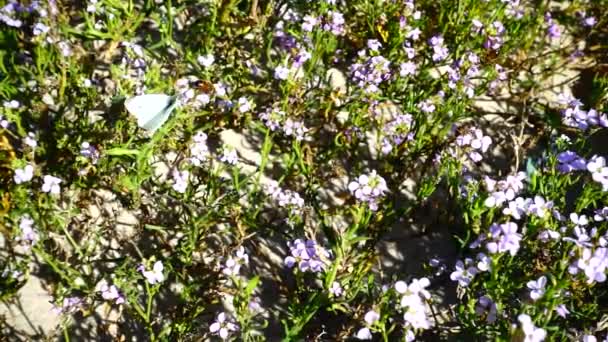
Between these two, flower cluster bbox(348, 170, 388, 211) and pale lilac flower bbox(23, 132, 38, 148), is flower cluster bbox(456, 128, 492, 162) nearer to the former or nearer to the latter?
flower cluster bbox(348, 170, 388, 211)

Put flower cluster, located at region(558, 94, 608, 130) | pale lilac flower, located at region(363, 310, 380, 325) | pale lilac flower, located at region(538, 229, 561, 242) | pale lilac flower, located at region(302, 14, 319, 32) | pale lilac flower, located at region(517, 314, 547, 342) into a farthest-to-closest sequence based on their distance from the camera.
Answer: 1. pale lilac flower, located at region(302, 14, 319, 32)
2. flower cluster, located at region(558, 94, 608, 130)
3. pale lilac flower, located at region(538, 229, 561, 242)
4. pale lilac flower, located at region(363, 310, 380, 325)
5. pale lilac flower, located at region(517, 314, 547, 342)

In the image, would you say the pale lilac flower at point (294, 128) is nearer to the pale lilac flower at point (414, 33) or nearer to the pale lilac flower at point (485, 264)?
the pale lilac flower at point (414, 33)

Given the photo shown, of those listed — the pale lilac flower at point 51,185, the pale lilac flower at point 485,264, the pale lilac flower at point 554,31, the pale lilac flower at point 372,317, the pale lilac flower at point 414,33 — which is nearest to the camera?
the pale lilac flower at point 372,317

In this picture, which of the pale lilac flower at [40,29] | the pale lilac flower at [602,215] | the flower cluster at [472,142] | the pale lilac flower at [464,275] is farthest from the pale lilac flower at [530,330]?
the pale lilac flower at [40,29]

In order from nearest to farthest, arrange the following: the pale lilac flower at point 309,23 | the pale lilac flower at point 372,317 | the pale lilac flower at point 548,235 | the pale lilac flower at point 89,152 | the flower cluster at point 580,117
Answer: the pale lilac flower at point 372,317 < the pale lilac flower at point 548,235 < the pale lilac flower at point 89,152 < the flower cluster at point 580,117 < the pale lilac flower at point 309,23

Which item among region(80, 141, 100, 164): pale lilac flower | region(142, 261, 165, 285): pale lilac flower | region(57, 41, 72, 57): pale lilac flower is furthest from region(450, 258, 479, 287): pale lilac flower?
region(57, 41, 72, 57): pale lilac flower
